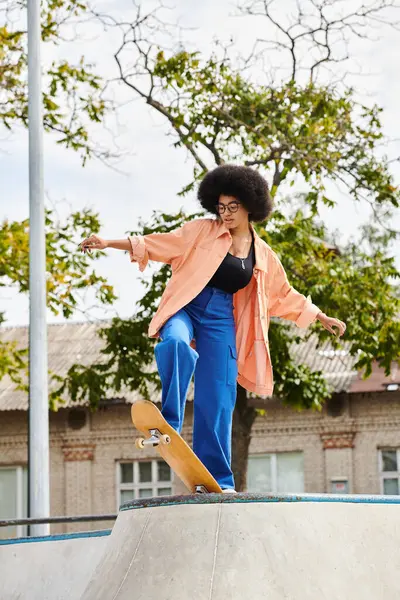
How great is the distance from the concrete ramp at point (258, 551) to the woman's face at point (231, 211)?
1.73m

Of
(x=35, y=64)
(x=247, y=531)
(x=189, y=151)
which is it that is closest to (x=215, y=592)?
(x=247, y=531)

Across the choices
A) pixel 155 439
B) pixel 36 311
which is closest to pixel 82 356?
pixel 36 311

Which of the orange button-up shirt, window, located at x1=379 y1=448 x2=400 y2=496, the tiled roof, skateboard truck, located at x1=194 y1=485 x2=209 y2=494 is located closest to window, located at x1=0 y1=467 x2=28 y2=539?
the tiled roof

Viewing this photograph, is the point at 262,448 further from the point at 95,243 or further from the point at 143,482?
the point at 95,243

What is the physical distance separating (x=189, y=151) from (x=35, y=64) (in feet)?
15.3

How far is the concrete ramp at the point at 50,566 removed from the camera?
7.09 metres

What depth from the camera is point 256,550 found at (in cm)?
497

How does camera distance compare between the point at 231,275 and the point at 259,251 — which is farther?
the point at 259,251

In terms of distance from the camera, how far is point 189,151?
16453 millimetres

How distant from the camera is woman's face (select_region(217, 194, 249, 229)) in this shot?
20.4 ft

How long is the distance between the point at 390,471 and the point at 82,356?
27.1 ft

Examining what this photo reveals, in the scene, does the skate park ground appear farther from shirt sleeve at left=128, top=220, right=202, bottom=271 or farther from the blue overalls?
shirt sleeve at left=128, top=220, right=202, bottom=271

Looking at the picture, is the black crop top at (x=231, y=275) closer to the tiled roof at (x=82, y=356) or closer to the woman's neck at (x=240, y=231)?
the woman's neck at (x=240, y=231)

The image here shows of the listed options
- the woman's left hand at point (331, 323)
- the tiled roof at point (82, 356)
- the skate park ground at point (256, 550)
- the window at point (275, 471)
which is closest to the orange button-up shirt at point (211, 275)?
the woman's left hand at point (331, 323)
